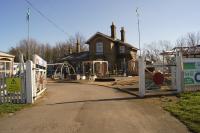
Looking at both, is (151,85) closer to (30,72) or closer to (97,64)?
(30,72)

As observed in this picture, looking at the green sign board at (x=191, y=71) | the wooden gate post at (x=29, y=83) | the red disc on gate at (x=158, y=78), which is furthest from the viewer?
the green sign board at (x=191, y=71)

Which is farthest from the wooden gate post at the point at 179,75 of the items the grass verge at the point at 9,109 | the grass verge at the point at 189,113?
the grass verge at the point at 9,109

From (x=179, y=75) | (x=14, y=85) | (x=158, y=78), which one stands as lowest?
(x=14, y=85)

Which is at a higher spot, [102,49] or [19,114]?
[102,49]

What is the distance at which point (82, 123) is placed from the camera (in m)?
10.6

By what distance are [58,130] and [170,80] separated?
12625mm

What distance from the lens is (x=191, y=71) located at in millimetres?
19438

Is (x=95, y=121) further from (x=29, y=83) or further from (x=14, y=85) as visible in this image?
(x=14, y=85)

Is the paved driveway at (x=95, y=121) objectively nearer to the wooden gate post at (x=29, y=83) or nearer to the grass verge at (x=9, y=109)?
the grass verge at (x=9, y=109)

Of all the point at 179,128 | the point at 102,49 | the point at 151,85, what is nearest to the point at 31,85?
the point at 151,85

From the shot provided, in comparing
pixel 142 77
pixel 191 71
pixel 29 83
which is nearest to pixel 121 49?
pixel 191 71

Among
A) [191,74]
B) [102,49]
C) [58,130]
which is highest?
[102,49]

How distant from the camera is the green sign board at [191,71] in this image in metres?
19.3

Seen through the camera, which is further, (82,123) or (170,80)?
(170,80)
